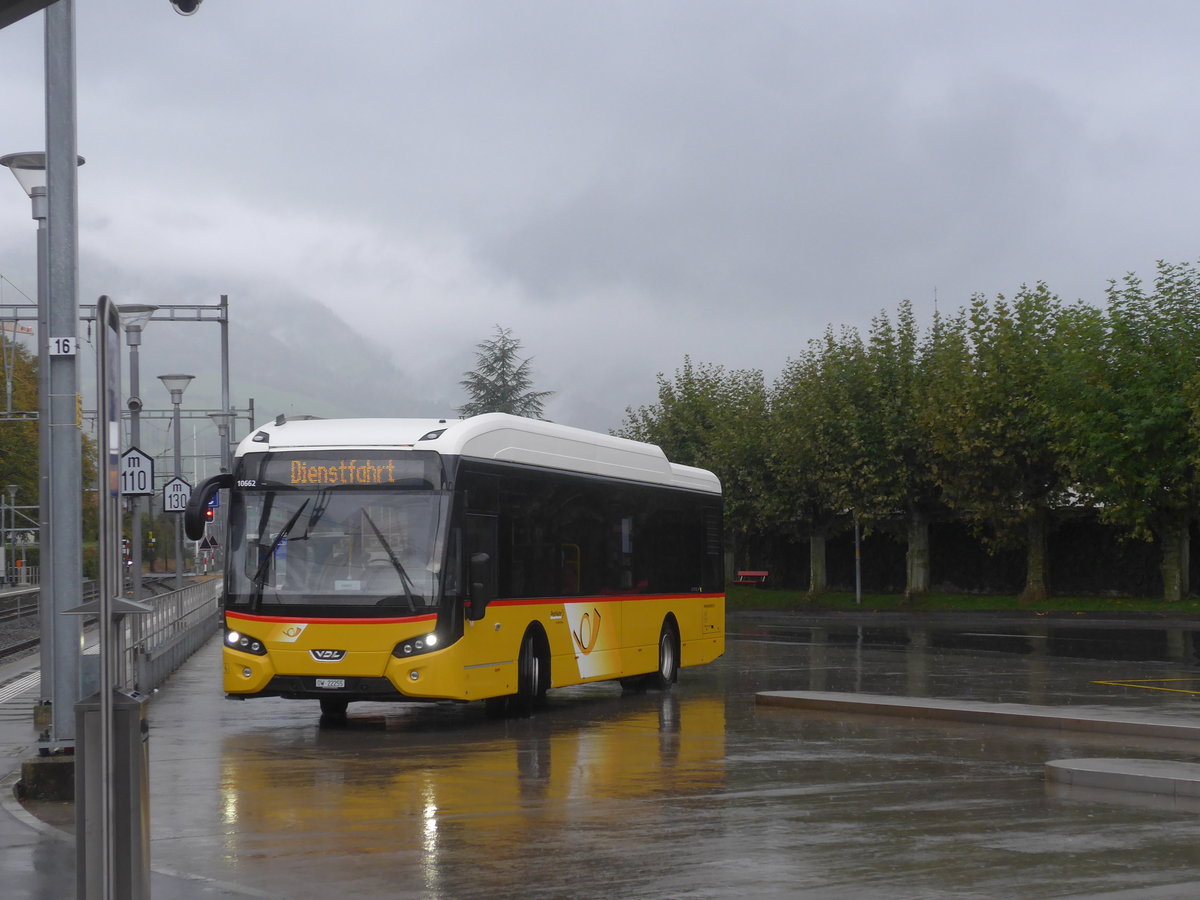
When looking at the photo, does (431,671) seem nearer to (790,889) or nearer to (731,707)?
(731,707)

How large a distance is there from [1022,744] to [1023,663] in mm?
12046

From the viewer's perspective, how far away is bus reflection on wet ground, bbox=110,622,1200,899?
844cm

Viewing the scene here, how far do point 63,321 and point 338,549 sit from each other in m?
4.88

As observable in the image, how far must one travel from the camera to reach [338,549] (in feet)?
54.1

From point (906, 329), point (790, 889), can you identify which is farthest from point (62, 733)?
point (906, 329)

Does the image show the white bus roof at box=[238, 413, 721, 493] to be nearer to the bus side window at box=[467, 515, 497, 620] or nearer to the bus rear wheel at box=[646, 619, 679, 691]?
the bus side window at box=[467, 515, 497, 620]

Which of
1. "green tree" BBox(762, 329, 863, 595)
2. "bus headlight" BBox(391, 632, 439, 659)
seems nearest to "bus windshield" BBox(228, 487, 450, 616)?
"bus headlight" BBox(391, 632, 439, 659)

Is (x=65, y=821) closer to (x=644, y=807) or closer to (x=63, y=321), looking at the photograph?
(x=644, y=807)

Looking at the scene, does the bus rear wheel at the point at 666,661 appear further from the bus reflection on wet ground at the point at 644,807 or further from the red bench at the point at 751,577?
the red bench at the point at 751,577

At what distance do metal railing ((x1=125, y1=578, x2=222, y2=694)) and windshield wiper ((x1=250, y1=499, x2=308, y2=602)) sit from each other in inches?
43.9

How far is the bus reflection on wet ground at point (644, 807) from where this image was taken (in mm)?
8438

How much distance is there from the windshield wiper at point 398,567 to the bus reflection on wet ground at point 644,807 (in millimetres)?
1401

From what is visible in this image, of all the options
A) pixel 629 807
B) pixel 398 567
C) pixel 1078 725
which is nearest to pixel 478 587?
pixel 398 567

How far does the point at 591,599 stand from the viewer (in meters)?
19.6
